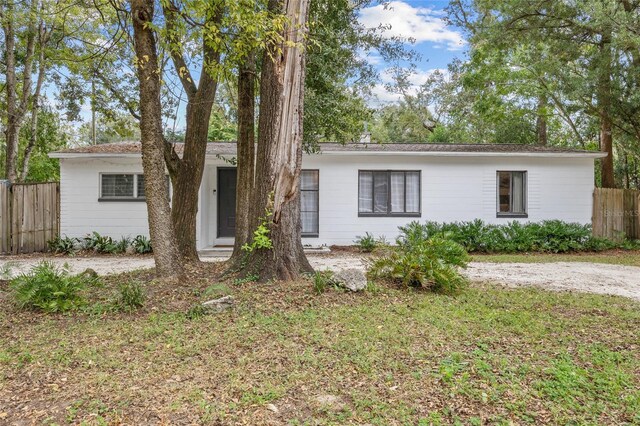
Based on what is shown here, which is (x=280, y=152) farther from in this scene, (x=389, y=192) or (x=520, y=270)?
(x=389, y=192)

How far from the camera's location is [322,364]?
301cm

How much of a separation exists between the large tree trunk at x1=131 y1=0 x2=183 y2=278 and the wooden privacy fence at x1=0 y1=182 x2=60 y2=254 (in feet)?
23.1

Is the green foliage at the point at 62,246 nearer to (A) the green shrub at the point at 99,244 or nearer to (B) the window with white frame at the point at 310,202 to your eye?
(A) the green shrub at the point at 99,244

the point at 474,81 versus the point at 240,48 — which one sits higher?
the point at 474,81

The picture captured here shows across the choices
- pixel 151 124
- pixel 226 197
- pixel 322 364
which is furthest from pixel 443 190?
pixel 322 364

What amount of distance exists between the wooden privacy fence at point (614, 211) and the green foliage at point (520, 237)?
1.73ft

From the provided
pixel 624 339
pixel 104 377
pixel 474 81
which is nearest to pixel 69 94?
pixel 104 377

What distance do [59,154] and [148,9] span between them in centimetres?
693

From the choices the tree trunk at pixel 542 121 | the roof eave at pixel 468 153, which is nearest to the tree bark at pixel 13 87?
the roof eave at pixel 468 153

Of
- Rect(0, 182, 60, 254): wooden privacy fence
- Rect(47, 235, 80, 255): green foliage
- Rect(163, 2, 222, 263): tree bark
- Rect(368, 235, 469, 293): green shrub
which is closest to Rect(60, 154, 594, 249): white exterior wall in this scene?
Rect(47, 235, 80, 255): green foliage

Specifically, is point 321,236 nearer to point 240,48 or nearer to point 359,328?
point 240,48

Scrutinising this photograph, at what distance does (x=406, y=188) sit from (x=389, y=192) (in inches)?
18.9

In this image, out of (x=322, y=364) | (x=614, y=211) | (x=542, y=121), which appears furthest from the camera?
(x=542, y=121)

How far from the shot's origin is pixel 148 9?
501 centimetres
